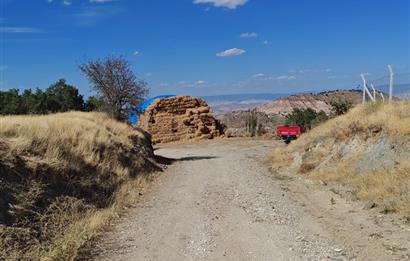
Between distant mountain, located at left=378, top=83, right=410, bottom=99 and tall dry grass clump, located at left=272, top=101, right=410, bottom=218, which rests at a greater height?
distant mountain, located at left=378, top=83, right=410, bottom=99

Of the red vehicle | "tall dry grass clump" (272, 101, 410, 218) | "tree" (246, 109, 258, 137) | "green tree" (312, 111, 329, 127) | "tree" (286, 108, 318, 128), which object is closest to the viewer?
"tall dry grass clump" (272, 101, 410, 218)

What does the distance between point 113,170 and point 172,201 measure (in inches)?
137

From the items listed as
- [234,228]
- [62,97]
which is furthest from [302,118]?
[234,228]

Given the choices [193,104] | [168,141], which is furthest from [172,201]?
[193,104]

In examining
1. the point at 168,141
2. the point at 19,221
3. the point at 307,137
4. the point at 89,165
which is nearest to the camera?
the point at 19,221

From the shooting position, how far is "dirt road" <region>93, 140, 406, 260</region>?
7781 millimetres

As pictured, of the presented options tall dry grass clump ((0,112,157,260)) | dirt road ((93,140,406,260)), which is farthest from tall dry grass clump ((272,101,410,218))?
tall dry grass clump ((0,112,157,260))

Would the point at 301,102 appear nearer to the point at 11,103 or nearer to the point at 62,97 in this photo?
the point at 62,97

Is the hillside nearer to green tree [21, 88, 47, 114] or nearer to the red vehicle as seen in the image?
the red vehicle

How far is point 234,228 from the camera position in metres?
9.43

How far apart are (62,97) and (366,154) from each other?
92.6 feet

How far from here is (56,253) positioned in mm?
7336

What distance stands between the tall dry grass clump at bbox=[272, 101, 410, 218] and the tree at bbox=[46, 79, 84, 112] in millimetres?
21191

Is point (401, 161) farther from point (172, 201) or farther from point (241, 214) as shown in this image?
point (172, 201)
